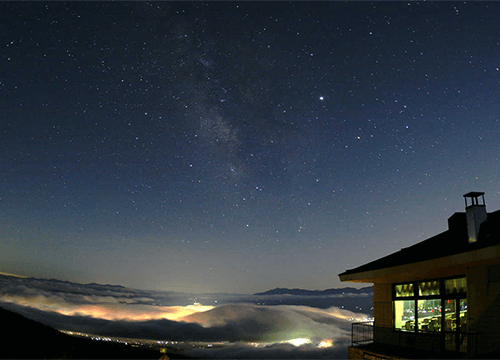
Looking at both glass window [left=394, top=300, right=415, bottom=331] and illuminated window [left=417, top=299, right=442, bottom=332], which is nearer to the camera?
illuminated window [left=417, top=299, right=442, bottom=332]

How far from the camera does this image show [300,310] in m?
191

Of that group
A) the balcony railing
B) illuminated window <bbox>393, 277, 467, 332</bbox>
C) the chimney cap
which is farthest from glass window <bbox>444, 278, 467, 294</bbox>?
the chimney cap

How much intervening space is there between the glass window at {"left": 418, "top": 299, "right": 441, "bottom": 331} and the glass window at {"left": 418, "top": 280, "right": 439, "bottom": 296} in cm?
26

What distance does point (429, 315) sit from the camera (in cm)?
1352

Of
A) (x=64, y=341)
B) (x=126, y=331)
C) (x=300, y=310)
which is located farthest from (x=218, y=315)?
(x=64, y=341)

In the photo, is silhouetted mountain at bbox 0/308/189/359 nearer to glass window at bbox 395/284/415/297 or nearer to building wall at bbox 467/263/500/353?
glass window at bbox 395/284/415/297

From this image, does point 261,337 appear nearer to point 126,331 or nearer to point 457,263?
point 126,331

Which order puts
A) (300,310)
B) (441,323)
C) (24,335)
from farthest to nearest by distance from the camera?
(300,310)
(24,335)
(441,323)

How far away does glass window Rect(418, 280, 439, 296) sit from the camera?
13297 mm

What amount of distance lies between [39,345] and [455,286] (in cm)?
2215

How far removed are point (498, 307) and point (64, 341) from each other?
2701cm

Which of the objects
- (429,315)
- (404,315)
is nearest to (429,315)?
(429,315)

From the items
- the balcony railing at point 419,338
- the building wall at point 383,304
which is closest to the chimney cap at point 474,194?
the balcony railing at point 419,338

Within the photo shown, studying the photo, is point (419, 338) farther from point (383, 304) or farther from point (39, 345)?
point (39, 345)
